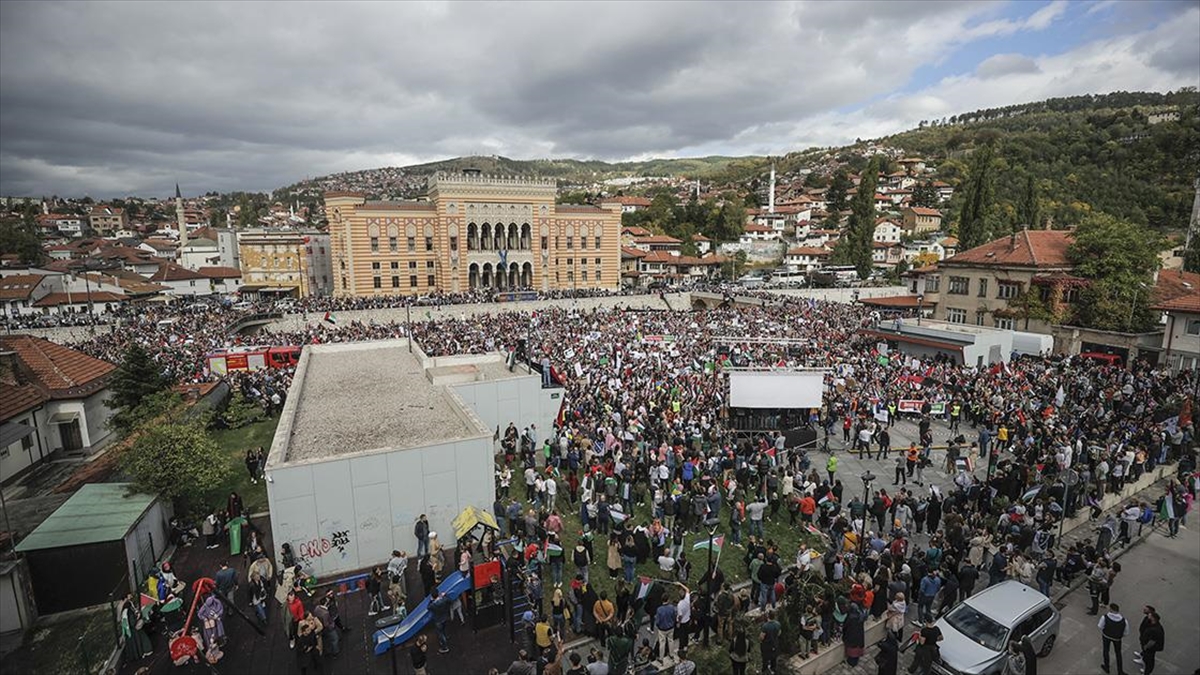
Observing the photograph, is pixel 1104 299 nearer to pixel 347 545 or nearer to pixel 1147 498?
pixel 1147 498

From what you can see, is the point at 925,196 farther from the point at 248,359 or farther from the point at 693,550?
the point at 693,550

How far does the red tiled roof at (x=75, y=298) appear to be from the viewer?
43.6 meters

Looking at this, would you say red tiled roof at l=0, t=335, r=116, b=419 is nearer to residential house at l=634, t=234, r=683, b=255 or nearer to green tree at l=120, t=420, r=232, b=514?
green tree at l=120, t=420, r=232, b=514

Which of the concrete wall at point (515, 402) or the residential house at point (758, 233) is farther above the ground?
the residential house at point (758, 233)

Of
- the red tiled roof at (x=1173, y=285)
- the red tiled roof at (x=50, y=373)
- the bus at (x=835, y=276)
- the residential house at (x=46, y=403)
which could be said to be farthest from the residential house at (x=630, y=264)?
the residential house at (x=46, y=403)

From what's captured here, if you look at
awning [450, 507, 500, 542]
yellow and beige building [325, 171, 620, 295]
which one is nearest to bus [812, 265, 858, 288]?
yellow and beige building [325, 171, 620, 295]

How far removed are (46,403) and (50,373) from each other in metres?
1.65

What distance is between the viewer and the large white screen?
18156 millimetres

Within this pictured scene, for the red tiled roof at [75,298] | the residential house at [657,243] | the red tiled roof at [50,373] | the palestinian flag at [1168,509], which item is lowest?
the palestinian flag at [1168,509]

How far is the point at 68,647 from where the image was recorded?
9.12 m

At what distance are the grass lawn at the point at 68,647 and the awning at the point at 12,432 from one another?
714cm

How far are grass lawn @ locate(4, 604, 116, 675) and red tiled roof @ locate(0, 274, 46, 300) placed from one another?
1856 inches

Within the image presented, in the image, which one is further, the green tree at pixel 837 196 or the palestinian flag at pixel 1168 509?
the green tree at pixel 837 196

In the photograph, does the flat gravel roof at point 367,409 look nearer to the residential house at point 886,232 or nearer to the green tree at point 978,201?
the green tree at point 978,201
